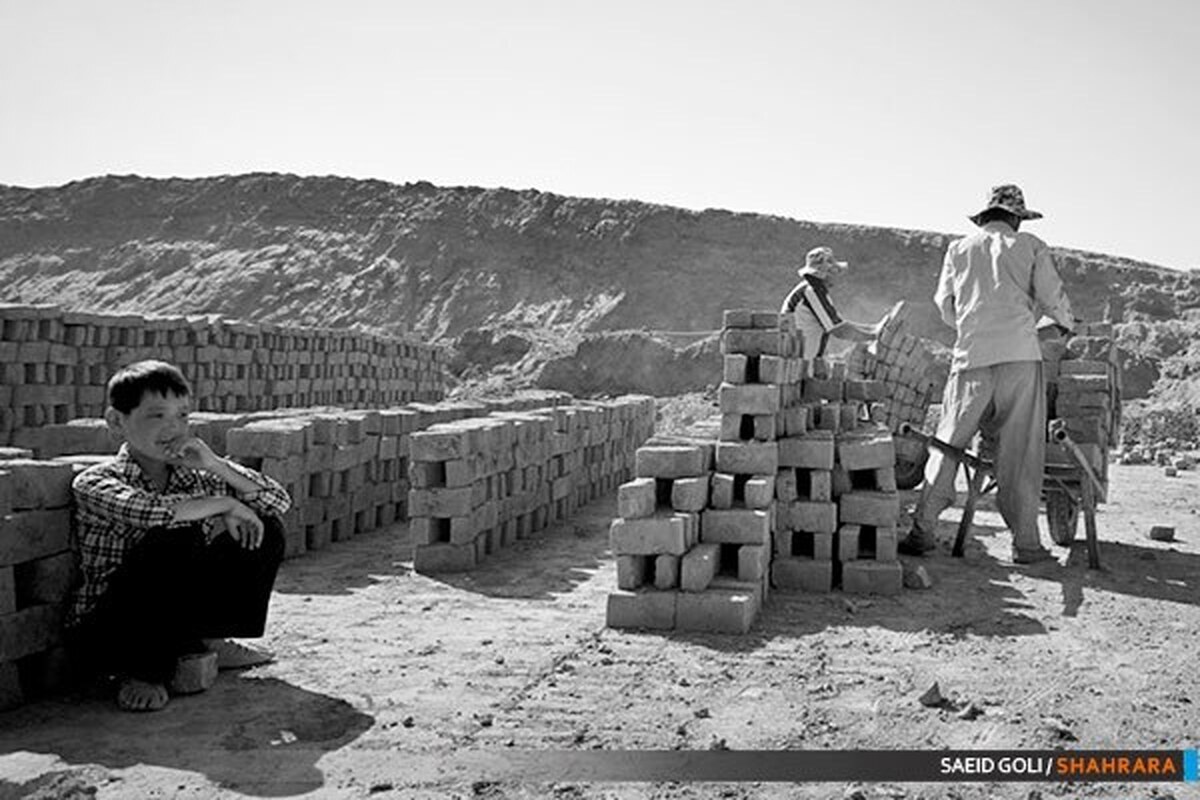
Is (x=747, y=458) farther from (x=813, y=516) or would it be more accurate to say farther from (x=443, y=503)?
(x=443, y=503)

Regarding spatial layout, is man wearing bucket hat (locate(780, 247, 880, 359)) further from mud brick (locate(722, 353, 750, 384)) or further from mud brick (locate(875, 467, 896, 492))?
mud brick (locate(722, 353, 750, 384))

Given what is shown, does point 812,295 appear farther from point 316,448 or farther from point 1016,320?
point 316,448

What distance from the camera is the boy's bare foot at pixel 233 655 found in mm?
4766

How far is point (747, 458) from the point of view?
629cm

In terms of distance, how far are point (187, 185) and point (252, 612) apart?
40333 millimetres

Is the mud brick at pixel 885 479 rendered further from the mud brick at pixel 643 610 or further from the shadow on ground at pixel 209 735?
the shadow on ground at pixel 209 735

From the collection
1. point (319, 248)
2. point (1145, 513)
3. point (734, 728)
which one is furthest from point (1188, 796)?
point (319, 248)

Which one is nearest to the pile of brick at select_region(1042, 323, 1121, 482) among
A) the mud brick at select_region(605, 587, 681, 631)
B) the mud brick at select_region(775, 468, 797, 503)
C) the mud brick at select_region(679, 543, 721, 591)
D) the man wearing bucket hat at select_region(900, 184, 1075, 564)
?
the man wearing bucket hat at select_region(900, 184, 1075, 564)

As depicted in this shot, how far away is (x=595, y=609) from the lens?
612 centimetres

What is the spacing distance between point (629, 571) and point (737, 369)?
1.65 metres

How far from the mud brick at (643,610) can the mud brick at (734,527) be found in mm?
541

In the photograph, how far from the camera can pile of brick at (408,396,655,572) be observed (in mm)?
7254

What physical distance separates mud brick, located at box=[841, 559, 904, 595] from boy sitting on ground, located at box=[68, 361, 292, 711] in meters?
3.66

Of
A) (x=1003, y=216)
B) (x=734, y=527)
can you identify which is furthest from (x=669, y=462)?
(x=1003, y=216)
